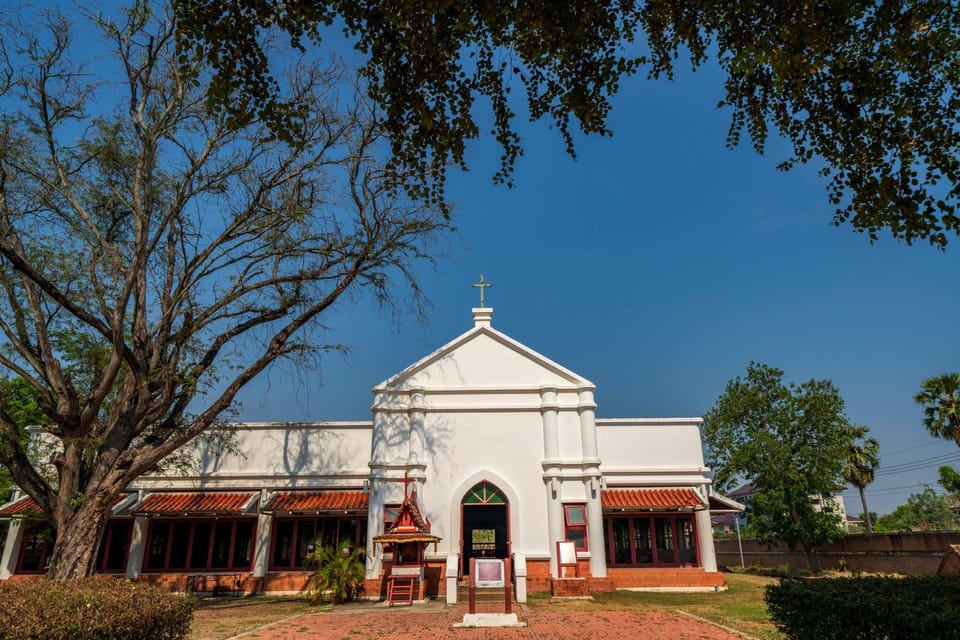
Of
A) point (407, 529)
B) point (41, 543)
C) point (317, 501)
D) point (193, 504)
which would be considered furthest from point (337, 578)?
point (41, 543)

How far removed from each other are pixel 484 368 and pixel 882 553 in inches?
807

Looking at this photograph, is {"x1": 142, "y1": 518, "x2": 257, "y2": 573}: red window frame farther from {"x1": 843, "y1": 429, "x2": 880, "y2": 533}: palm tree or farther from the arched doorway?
{"x1": 843, "y1": 429, "x2": 880, "y2": 533}: palm tree

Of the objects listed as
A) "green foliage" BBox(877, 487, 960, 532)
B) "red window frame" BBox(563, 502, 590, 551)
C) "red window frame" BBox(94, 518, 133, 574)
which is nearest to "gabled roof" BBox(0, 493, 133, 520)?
"red window frame" BBox(94, 518, 133, 574)

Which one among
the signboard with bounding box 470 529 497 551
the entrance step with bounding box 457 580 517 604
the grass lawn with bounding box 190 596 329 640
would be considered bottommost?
the grass lawn with bounding box 190 596 329 640

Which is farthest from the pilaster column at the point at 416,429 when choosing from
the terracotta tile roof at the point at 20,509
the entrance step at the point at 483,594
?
the terracotta tile roof at the point at 20,509

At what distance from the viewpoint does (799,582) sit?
7.82 metres

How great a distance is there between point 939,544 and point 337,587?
76.5 feet

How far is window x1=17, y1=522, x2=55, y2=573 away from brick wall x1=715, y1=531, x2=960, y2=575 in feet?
98.5

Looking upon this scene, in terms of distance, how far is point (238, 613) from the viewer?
1521cm

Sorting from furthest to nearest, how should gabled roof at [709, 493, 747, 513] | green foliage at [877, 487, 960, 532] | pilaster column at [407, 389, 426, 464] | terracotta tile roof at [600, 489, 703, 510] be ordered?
1. green foliage at [877, 487, 960, 532]
2. gabled roof at [709, 493, 747, 513]
3. terracotta tile roof at [600, 489, 703, 510]
4. pilaster column at [407, 389, 426, 464]

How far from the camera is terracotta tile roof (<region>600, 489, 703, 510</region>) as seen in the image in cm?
1952

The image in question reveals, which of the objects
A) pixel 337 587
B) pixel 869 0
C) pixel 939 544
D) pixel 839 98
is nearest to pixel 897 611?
pixel 839 98

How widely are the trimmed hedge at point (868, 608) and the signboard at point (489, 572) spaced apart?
7.33m

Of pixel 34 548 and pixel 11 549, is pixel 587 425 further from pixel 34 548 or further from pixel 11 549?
pixel 11 549
